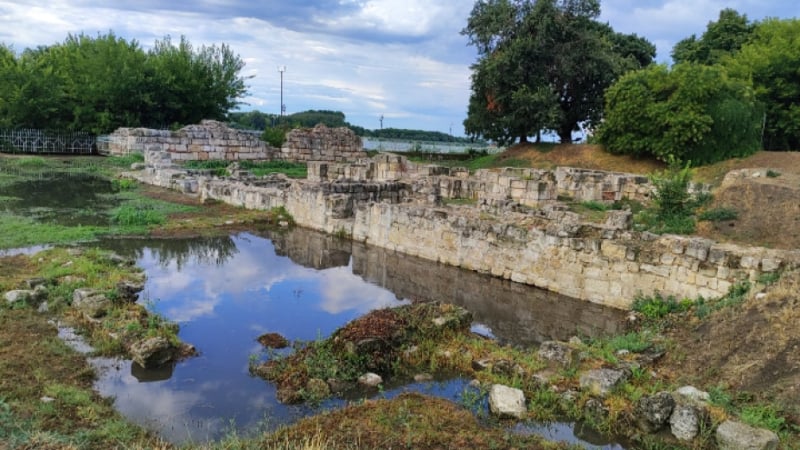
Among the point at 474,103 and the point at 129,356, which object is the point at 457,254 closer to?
the point at 129,356

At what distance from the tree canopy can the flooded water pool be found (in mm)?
22823

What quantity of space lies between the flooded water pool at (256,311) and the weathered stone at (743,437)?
1434 mm

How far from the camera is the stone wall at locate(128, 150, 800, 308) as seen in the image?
9914mm

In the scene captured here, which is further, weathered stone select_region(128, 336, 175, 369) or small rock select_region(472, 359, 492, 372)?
small rock select_region(472, 359, 492, 372)

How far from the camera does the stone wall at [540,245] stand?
32.5 ft

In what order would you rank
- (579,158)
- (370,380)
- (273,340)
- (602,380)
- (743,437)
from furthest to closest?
(579,158)
(273,340)
(370,380)
(602,380)
(743,437)

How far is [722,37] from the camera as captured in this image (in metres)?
38.2

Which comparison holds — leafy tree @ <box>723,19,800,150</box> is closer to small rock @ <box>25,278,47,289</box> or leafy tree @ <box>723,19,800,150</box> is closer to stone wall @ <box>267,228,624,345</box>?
stone wall @ <box>267,228,624,345</box>

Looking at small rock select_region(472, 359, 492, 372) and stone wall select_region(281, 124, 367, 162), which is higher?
stone wall select_region(281, 124, 367, 162)

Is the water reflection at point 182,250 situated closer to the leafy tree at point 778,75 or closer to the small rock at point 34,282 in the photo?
the small rock at point 34,282

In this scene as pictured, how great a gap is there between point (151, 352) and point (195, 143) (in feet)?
86.9

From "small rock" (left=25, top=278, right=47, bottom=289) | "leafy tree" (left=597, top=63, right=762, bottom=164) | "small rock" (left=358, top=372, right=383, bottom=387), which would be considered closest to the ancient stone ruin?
"leafy tree" (left=597, top=63, right=762, bottom=164)

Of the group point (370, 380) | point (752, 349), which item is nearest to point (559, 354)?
point (752, 349)

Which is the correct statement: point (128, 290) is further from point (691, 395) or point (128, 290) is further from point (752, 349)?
point (752, 349)
